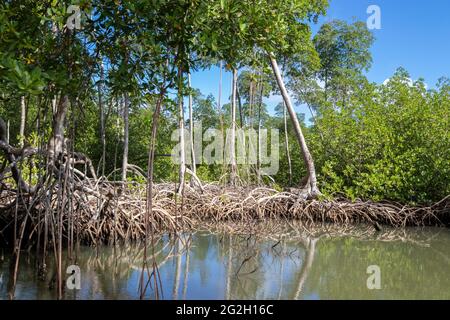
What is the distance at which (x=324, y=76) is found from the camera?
16.5m

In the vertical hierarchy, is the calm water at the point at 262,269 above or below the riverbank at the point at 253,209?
below

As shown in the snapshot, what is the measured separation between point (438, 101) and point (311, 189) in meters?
2.87

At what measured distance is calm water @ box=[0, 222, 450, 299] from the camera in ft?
12.1

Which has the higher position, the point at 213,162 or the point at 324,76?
the point at 324,76

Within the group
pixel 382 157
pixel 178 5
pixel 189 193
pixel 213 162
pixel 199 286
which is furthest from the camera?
pixel 213 162

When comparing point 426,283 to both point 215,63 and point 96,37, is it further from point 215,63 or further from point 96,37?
point 215,63

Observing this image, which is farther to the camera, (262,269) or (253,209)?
(253,209)

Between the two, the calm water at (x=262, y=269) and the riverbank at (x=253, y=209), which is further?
the riverbank at (x=253, y=209)

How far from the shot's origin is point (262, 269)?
4.38 metres

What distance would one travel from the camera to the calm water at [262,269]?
145 inches

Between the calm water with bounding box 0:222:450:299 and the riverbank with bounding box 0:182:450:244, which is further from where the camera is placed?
the riverbank with bounding box 0:182:450:244

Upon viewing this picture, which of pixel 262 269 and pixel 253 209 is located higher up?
pixel 253 209

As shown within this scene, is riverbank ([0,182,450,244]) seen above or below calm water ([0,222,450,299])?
above

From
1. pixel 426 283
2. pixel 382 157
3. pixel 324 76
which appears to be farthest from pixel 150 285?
pixel 324 76
